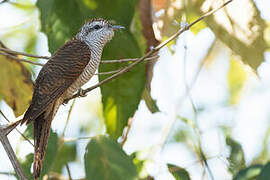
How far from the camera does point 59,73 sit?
320cm

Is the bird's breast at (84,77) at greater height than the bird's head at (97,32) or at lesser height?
lesser

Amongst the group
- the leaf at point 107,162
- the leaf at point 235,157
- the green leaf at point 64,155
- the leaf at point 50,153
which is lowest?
the leaf at point 235,157

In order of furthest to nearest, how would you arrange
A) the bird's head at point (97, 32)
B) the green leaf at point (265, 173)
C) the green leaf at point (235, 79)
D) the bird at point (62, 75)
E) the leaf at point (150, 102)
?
Answer: 1. the green leaf at point (235, 79)
2. the bird's head at point (97, 32)
3. the leaf at point (150, 102)
4. the bird at point (62, 75)
5. the green leaf at point (265, 173)

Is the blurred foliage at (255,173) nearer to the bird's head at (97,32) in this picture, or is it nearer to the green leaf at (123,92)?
the green leaf at (123,92)

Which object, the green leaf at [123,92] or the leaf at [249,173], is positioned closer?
the leaf at [249,173]

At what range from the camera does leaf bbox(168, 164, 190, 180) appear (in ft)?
Answer: 9.28

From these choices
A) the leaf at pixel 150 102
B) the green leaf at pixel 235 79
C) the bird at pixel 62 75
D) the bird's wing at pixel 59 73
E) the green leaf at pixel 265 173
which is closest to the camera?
the green leaf at pixel 265 173

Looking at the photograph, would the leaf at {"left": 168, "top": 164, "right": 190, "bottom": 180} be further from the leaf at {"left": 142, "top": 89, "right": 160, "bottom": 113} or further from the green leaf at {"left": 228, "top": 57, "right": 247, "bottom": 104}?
the green leaf at {"left": 228, "top": 57, "right": 247, "bottom": 104}

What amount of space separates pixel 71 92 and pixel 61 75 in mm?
152

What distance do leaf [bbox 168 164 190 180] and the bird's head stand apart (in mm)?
1072

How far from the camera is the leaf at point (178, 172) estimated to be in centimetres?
283

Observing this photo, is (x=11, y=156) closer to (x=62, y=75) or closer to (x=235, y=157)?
(x=62, y=75)

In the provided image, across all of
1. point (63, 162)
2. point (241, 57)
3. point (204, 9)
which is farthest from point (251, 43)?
point (63, 162)

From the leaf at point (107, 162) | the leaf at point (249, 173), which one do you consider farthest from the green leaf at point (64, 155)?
the leaf at point (249, 173)
